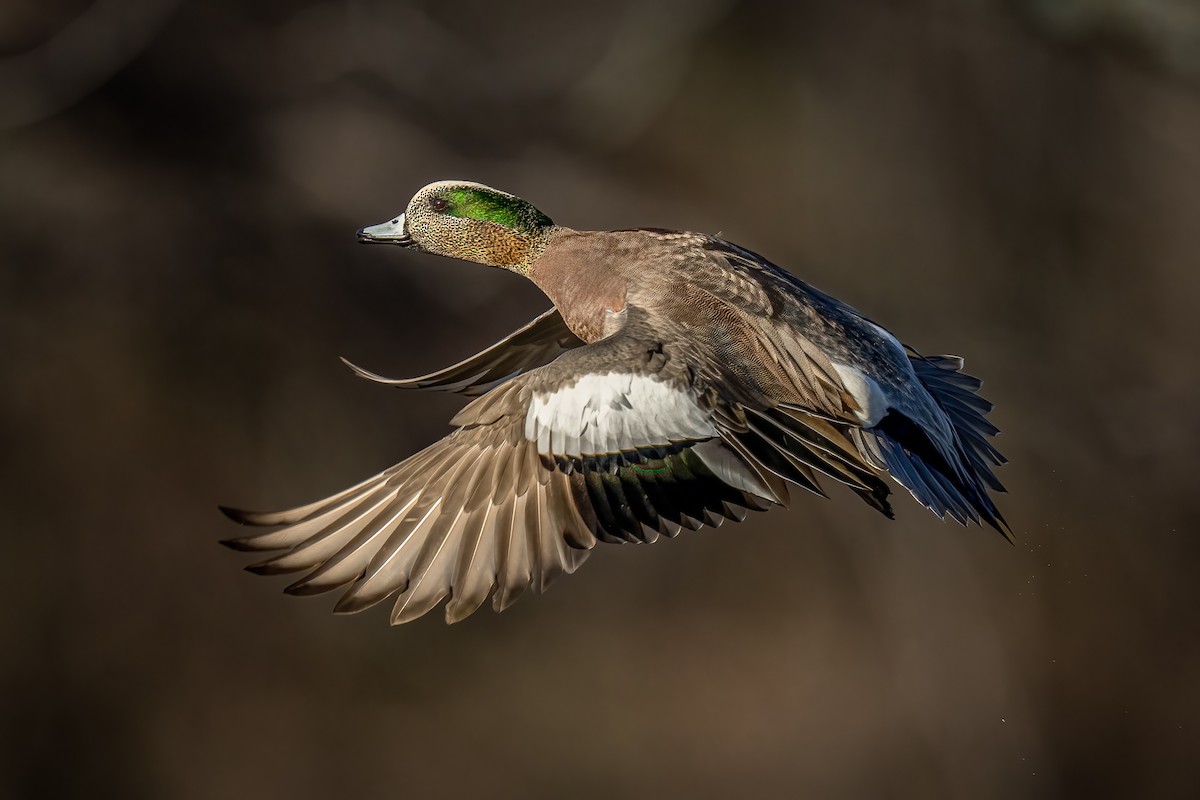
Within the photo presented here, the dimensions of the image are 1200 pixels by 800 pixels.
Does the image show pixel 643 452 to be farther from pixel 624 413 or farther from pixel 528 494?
pixel 528 494

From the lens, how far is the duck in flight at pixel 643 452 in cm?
281

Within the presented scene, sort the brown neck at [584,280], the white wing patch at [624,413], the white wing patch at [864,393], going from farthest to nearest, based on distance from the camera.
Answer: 1. the brown neck at [584,280]
2. the white wing patch at [864,393]
3. the white wing patch at [624,413]

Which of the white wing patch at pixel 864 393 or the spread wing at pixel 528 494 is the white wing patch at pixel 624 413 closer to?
the spread wing at pixel 528 494

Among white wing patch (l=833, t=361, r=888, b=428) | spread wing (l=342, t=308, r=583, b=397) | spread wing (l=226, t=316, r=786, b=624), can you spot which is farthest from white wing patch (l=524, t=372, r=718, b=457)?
spread wing (l=342, t=308, r=583, b=397)

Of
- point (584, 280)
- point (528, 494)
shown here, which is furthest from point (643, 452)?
point (584, 280)

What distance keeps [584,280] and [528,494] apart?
65cm

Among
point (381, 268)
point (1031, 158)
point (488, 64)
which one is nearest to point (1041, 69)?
point (1031, 158)

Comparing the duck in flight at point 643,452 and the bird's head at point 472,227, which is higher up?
the bird's head at point 472,227

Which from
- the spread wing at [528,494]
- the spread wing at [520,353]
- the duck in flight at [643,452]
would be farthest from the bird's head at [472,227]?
the spread wing at [528,494]

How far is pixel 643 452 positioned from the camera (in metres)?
2.84

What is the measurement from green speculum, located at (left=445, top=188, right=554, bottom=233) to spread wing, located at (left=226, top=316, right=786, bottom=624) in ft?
2.65

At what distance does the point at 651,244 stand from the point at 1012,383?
182 inches

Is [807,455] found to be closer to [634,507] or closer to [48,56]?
[634,507]

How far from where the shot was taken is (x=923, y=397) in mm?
3199
